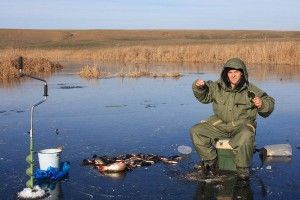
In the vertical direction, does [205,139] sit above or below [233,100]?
below

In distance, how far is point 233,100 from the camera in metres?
6.47

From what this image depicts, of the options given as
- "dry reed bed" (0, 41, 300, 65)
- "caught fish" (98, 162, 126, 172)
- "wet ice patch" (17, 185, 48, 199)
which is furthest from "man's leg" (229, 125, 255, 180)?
"dry reed bed" (0, 41, 300, 65)

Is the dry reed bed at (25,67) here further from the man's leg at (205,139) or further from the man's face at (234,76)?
the man's face at (234,76)

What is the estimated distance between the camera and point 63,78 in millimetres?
20547

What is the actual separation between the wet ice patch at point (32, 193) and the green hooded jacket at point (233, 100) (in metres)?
2.45

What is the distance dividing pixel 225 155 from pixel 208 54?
85.6ft

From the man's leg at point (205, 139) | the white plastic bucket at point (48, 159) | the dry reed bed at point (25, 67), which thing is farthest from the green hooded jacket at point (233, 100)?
the dry reed bed at point (25, 67)

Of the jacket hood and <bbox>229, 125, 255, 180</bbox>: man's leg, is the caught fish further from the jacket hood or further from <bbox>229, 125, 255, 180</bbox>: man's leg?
the jacket hood

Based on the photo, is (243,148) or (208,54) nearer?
(243,148)

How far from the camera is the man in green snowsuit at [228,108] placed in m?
6.38

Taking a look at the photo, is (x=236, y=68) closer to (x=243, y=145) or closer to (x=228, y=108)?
(x=228, y=108)

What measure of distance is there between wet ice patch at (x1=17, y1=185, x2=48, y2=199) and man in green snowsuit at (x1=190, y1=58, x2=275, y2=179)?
218 centimetres

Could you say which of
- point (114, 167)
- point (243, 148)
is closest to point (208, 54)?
point (114, 167)

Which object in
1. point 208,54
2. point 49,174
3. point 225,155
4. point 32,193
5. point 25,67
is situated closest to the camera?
point 32,193
